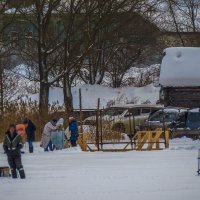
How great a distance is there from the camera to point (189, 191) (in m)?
17.0

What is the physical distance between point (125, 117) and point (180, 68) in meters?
8.88

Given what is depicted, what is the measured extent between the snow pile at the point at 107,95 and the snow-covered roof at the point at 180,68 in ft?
34.4

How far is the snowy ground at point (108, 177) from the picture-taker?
55.3 feet

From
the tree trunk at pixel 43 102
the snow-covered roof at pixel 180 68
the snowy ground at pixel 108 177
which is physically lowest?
the snowy ground at pixel 108 177

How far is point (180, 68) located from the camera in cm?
4816

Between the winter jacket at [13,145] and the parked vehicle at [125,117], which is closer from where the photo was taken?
the winter jacket at [13,145]

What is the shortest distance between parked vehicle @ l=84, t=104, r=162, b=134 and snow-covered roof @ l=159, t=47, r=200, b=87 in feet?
12.3

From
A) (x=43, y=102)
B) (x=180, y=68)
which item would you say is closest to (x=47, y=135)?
(x=43, y=102)

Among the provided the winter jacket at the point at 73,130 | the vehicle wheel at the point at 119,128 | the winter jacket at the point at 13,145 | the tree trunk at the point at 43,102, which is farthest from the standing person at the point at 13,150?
the tree trunk at the point at 43,102

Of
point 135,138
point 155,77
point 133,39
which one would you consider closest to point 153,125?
point 135,138

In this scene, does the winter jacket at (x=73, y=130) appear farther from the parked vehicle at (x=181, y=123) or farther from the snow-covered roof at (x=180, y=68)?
the snow-covered roof at (x=180, y=68)

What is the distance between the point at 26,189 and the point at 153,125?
19.8 metres

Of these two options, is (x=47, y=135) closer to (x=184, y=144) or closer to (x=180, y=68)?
(x=184, y=144)

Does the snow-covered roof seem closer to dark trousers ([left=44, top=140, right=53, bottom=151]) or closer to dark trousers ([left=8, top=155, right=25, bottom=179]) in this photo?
dark trousers ([left=44, top=140, right=53, bottom=151])
